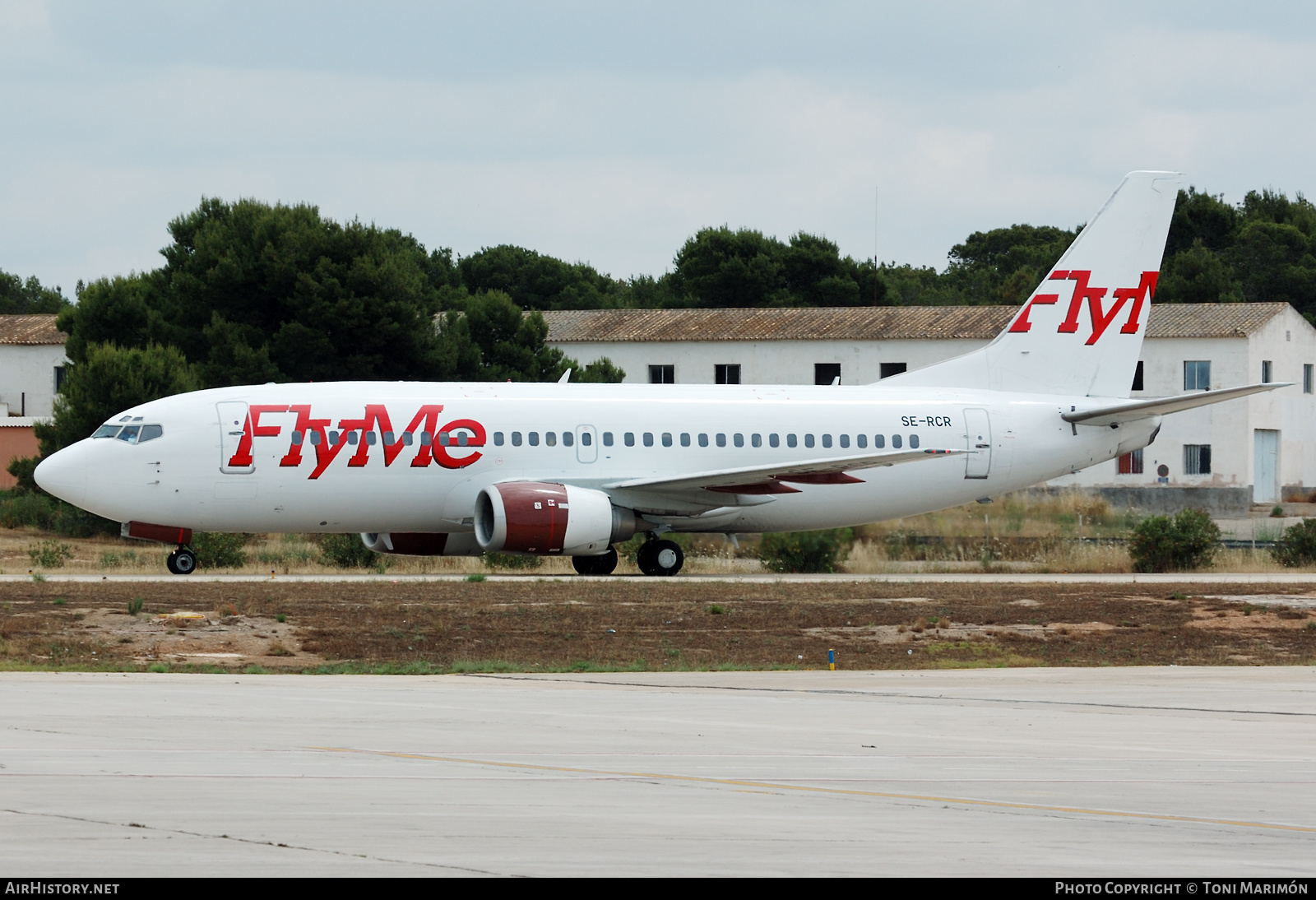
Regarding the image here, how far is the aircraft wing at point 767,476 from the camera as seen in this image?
34.0 metres

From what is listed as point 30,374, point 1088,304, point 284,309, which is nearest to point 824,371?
point 284,309

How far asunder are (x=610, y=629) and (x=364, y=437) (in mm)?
11117

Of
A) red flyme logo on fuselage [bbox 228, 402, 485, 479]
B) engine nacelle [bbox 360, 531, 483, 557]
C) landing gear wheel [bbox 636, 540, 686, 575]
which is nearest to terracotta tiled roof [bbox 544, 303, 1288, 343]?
landing gear wheel [bbox 636, 540, 686, 575]

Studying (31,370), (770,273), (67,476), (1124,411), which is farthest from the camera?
(770,273)

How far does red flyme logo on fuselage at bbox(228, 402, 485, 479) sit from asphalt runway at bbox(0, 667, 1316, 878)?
1484 centimetres

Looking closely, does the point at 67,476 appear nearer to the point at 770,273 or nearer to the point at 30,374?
the point at 30,374

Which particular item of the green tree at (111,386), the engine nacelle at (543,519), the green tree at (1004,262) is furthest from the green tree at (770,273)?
the engine nacelle at (543,519)

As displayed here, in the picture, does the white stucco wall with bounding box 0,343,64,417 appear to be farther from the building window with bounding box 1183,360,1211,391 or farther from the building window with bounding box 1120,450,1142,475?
the building window with bounding box 1183,360,1211,391

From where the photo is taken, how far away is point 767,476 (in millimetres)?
34188

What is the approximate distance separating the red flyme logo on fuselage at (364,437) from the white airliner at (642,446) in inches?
1.3

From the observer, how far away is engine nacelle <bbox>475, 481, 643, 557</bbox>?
32.5 metres

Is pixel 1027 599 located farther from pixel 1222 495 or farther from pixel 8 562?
pixel 1222 495
